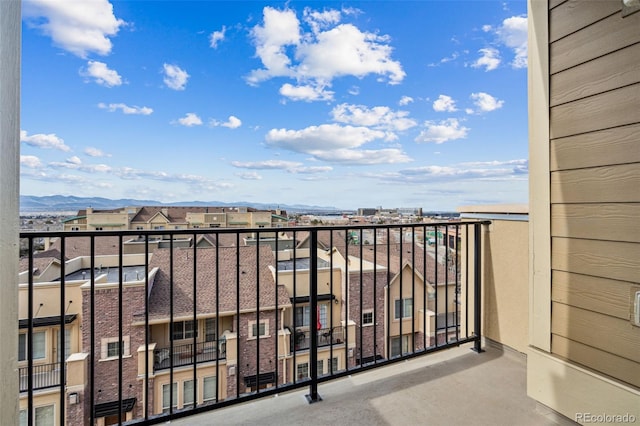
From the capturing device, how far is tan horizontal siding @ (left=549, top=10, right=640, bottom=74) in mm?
1134

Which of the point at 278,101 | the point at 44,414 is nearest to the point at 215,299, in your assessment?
the point at 44,414

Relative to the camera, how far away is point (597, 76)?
1.23 metres

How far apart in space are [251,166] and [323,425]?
12.1 m

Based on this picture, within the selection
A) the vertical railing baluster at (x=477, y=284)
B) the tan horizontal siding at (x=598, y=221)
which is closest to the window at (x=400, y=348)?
the vertical railing baluster at (x=477, y=284)

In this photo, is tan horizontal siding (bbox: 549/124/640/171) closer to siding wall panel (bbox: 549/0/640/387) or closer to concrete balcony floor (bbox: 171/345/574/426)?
siding wall panel (bbox: 549/0/640/387)

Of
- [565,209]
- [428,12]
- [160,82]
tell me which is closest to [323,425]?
[565,209]

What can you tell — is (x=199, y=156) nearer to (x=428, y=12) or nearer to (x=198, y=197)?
(x=198, y=197)

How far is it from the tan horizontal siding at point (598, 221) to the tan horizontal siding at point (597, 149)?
183mm

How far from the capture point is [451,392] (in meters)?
1.58

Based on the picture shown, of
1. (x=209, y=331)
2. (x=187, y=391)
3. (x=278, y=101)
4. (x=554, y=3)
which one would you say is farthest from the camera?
(x=278, y=101)

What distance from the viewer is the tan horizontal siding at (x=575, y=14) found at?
120 centimetres

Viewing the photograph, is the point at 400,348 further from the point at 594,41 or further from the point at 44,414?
the point at 44,414

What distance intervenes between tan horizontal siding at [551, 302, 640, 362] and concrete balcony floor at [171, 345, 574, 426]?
40 cm

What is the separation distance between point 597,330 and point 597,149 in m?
0.78
